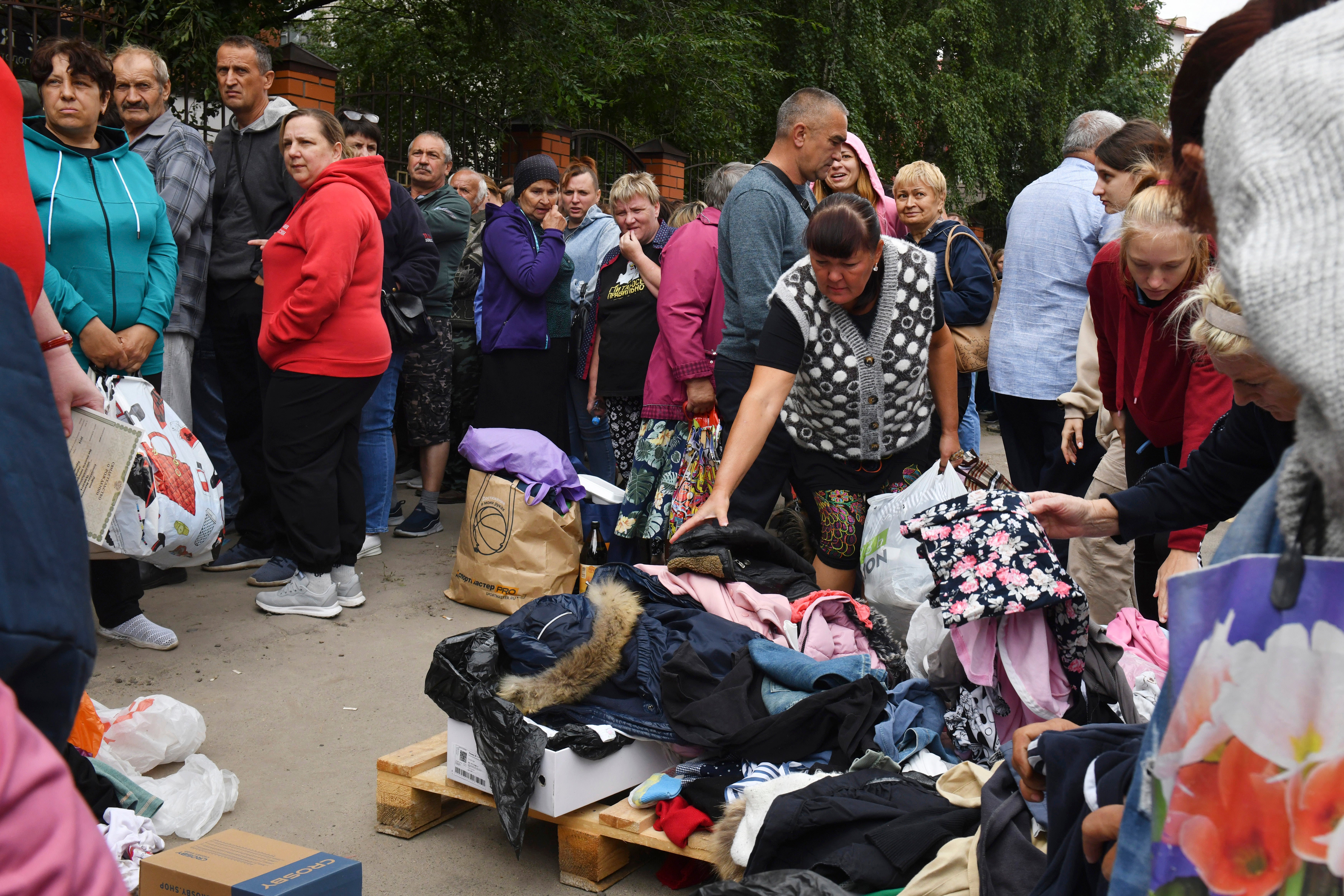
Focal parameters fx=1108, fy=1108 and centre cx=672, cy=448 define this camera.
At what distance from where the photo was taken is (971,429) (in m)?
6.38

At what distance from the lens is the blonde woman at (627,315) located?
5586 millimetres

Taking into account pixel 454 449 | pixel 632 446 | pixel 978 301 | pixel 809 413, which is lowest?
pixel 454 449

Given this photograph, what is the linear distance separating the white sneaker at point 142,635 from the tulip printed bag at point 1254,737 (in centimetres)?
387

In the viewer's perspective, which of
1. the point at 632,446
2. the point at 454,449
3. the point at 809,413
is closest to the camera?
the point at 809,413

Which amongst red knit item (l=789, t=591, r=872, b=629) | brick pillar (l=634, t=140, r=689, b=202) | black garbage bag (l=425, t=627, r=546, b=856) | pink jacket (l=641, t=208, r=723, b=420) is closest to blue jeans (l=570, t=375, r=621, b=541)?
pink jacket (l=641, t=208, r=723, b=420)

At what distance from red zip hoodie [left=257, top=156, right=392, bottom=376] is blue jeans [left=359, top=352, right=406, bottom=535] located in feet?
2.39

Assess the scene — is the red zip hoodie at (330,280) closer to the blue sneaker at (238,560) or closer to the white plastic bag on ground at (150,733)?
the blue sneaker at (238,560)

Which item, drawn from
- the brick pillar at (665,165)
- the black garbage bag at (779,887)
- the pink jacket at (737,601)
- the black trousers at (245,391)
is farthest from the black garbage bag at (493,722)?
the brick pillar at (665,165)

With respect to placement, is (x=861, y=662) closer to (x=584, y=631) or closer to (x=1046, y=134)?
(x=584, y=631)

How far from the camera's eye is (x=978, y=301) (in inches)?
208

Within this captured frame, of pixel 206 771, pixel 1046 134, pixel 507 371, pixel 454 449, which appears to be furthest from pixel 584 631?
pixel 1046 134

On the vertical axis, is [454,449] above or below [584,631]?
below

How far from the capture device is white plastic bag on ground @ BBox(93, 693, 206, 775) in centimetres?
309

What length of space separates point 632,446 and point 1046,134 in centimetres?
1370
